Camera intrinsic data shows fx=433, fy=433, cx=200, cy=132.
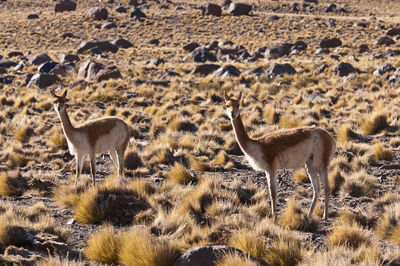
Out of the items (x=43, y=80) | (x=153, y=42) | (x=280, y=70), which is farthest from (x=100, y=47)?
(x=280, y=70)

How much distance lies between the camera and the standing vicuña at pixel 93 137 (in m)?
7.95

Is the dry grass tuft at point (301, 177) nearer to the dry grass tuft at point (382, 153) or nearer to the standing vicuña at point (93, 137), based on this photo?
the dry grass tuft at point (382, 153)

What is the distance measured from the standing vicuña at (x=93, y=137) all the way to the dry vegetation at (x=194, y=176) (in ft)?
1.75

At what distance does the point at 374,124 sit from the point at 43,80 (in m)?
18.5

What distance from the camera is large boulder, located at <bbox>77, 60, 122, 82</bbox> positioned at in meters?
25.1

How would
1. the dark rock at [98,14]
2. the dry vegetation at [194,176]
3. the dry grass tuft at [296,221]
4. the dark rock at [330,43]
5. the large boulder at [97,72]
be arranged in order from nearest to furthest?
1. the dry vegetation at [194,176]
2. the dry grass tuft at [296,221]
3. the large boulder at [97,72]
4. the dark rock at [330,43]
5. the dark rock at [98,14]

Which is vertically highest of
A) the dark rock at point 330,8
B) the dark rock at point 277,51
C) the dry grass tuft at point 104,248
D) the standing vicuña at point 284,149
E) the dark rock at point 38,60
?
the dark rock at point 330,8

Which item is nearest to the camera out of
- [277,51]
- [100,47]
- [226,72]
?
[226,72]

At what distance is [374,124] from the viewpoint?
13188mm

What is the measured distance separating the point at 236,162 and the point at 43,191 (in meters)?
4.51

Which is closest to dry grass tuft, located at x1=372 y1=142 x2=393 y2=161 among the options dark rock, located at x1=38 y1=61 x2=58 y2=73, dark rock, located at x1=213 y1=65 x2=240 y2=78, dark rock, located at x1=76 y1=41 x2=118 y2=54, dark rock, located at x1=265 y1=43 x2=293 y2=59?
dark rock, located at x1=213 y1=65 x2=240 y2=78

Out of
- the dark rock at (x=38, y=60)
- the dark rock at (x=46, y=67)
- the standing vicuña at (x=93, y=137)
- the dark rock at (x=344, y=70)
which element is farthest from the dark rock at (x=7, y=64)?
the standing vicuña at (x=93, y=137)

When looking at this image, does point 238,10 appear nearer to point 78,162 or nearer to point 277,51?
point 277,51

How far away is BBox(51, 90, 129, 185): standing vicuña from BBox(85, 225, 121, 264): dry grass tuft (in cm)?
291
